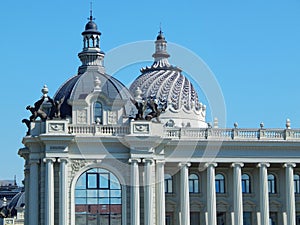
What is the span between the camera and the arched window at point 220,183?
72438 mm

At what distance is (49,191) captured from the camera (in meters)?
65.4

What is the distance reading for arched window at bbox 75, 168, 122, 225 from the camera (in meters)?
66.6

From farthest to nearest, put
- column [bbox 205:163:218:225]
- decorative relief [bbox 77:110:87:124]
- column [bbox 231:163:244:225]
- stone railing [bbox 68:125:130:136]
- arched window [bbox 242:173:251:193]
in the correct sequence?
arched window [bbox 242:173:251:193] < column [bbox 231:163:244:225] < column [bbox 205:163:218:225] < decorative relief [bbox 77:110:87:124] < stone railing [bbox 68:125:130:136]

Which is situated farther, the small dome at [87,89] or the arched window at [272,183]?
the arched window at [272,183]

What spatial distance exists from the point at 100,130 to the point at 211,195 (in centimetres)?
996

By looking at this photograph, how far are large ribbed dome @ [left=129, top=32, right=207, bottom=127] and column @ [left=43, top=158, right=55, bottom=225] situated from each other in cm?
3247

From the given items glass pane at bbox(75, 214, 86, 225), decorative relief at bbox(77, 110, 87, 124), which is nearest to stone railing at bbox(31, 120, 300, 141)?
decorative relief at bbox(77, 110, 87, 124)

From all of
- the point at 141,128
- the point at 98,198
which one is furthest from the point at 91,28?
the point at 98,198

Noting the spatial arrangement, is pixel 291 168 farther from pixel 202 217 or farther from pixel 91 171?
pixel 91 171

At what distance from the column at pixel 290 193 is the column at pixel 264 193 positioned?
1688 mm

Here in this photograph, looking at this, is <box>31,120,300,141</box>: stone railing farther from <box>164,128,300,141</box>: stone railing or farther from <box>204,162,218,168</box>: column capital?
<box>204,162,218,168</box>: column capital

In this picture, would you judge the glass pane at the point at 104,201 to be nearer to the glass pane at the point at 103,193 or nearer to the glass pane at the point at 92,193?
the glass pane at the point at 103,193

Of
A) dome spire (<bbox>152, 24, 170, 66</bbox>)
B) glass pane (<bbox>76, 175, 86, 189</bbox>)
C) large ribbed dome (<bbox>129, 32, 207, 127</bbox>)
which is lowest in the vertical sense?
glass pane (<bbox>76, 175, 86, 189</bbox>)

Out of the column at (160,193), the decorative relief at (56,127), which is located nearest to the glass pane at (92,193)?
the column at (160,193)
